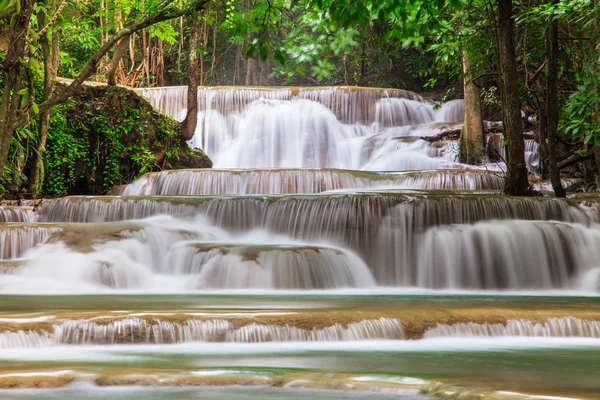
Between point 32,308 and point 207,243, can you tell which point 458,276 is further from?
point 32,308

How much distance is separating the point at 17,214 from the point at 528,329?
738 centimetres

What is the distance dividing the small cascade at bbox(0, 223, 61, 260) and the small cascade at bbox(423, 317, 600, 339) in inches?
199

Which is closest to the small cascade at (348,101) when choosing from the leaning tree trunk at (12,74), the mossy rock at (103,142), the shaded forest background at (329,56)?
the shaded forest background at (329,56)

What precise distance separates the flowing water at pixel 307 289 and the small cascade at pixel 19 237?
16 millimetres

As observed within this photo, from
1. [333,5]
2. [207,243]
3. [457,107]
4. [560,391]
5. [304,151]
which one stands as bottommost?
[560,391]

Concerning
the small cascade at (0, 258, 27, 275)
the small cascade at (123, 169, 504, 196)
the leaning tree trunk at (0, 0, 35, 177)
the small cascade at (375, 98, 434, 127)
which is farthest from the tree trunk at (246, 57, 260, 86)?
the small cascade at (0, 258, 27, 275)

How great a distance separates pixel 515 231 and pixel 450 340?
12.7 feet

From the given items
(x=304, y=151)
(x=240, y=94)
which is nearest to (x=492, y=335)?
(x=304, y=151)

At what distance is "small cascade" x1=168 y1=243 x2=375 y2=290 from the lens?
7.78 m

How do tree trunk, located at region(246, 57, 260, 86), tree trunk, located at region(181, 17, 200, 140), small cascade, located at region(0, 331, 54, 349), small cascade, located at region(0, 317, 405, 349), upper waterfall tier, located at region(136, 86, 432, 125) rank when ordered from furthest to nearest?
tree trunk, located at region(246, 57, 260, 86) < upper waterfall tier, located at region(136, 86, 432, 125) < tree trunk, located at region(181, 17, 200, 140) < small cascade, located at region(0, 317, 405, 349) < small cascade, located at region(0, 331, 54, 349)

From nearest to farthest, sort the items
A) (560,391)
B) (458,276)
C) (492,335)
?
→ (560,391) < (492,335) < (458,276)

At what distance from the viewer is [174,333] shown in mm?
4867

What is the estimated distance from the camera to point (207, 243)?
28.5 feet

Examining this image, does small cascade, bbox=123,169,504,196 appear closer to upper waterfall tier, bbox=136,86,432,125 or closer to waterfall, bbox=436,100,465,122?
upper waterfall tier, bbox=136,86,432,125
